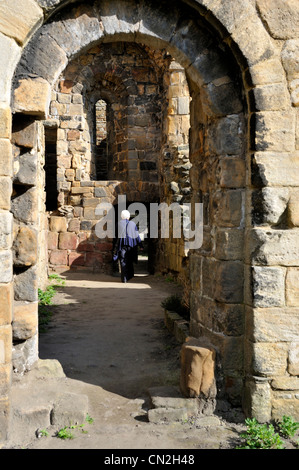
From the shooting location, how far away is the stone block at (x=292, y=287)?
3.34m

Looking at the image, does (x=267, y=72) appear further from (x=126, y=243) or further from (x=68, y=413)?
(x=126, y=243)

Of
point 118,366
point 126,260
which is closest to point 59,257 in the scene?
point 126,260

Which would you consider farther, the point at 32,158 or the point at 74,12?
the point at 32,158

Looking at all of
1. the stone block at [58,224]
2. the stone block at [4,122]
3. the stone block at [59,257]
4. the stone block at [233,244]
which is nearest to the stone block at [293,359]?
the stone block at [233,244]

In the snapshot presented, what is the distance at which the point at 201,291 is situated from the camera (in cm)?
398

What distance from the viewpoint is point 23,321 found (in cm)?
370

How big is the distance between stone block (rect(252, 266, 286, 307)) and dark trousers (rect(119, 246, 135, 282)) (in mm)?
Answer: 6760

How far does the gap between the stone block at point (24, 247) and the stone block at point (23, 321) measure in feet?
1.18

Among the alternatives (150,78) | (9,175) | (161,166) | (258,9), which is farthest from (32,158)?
(150,78)

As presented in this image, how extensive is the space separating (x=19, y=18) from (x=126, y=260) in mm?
7341

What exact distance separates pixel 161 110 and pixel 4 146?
9115mm

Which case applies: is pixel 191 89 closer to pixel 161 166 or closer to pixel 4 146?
pixel 4 146

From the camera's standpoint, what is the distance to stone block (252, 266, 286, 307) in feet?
10.9

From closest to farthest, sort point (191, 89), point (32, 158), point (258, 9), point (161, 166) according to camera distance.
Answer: point (258, 9)
point (32, 158)
point (191, 89)
point (161, 166)
